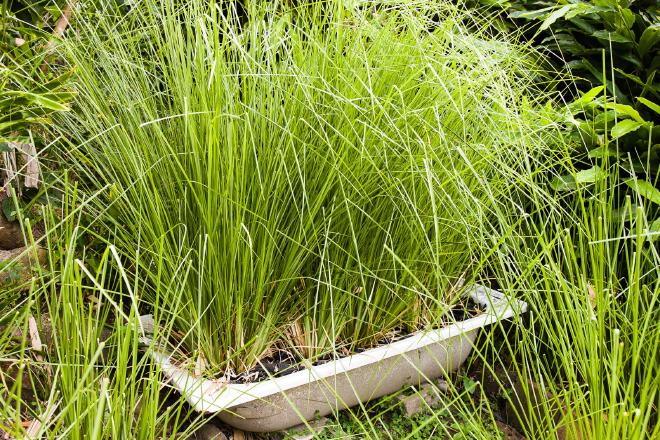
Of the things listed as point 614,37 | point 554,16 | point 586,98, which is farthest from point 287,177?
point 614,37

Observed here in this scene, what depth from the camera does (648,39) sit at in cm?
153

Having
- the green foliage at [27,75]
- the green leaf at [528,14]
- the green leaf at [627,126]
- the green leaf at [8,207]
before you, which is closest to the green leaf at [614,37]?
the green leaf at [528,14]

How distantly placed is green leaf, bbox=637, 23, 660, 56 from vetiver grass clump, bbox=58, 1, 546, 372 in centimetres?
55

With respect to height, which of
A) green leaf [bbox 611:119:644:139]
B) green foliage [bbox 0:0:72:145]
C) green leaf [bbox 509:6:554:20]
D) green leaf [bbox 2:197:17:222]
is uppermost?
green foliage [bbox 0:0:72:145]

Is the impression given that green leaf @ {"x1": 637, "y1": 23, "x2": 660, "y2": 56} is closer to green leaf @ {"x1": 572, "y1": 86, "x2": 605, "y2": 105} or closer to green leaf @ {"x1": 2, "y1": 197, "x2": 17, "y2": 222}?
green leaf @ {"x1": 572, "y1": 86, "x2": 605, "y2": 105}

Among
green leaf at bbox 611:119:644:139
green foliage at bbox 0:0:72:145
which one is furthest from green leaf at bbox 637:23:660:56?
green foliage at bbox 0:0:72:145

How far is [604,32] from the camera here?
1.59m

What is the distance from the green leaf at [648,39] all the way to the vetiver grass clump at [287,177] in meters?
0.55

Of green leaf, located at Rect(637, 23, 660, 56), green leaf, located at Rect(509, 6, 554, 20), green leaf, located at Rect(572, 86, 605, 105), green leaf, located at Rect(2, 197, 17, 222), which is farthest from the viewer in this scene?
green leaf, located at Rect(509, 6, 554, 20)

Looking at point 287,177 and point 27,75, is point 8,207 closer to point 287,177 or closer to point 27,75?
point 27,75

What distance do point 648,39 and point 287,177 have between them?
112cm

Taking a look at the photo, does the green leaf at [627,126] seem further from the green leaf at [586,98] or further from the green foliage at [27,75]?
the green foliage at [27,75]

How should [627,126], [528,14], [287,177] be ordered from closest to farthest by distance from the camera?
[287,177], [627,126], [528,14]

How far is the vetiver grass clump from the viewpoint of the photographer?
1.03 metres
